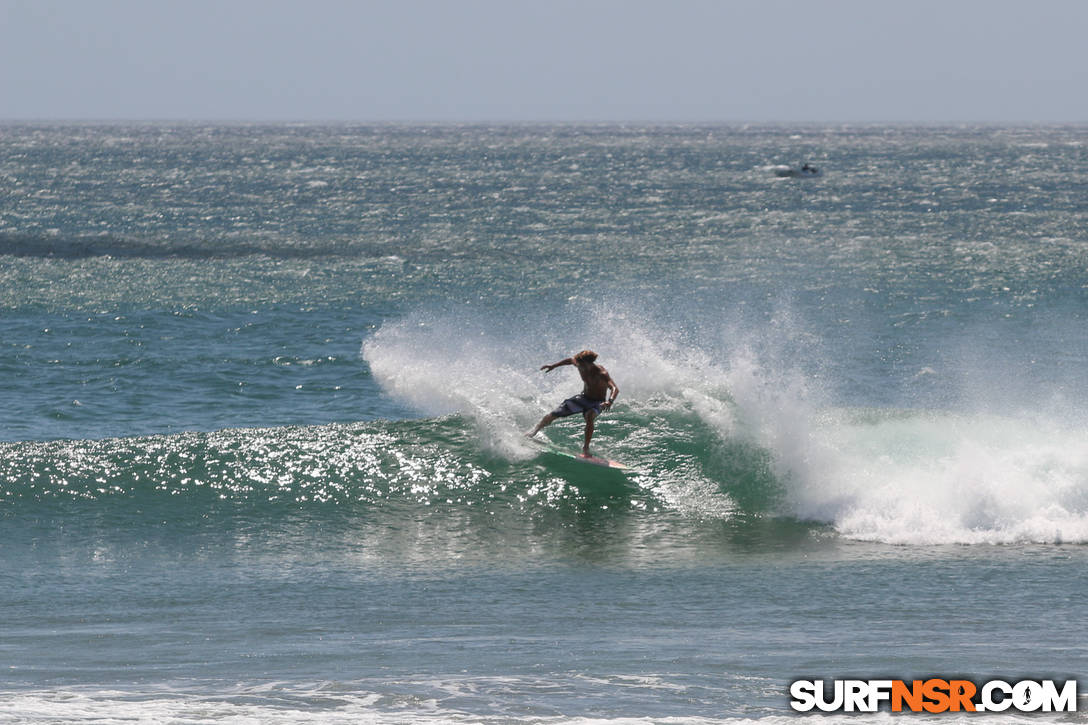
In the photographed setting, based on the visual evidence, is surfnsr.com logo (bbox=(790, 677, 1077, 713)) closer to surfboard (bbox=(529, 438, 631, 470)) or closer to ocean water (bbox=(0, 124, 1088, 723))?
ocean water (bbox=(0, 124, 1088, 723))

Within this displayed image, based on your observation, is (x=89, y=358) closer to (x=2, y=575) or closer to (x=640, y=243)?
(x=2, y=575)

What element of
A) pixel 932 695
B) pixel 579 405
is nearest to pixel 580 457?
pixel 579 405

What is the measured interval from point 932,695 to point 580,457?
852 cm

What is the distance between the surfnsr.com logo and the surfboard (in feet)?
25.7

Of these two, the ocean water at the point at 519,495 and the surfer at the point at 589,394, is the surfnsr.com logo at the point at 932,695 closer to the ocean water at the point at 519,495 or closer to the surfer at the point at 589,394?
the ocean water at the point at 519,495

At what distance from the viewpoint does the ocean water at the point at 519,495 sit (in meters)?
10.8

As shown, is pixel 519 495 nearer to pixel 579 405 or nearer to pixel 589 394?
pixel 579 405

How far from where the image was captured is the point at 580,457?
18.0m

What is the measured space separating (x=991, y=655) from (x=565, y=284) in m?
32.6

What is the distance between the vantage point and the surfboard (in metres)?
17.9

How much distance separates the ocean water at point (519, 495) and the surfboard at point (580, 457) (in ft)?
0.53

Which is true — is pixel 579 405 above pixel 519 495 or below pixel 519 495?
above

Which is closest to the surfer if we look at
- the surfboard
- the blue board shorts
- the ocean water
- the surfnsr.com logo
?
the blue board shorts

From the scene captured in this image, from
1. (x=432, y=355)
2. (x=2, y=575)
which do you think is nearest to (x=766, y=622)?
(x=2, y=575)
